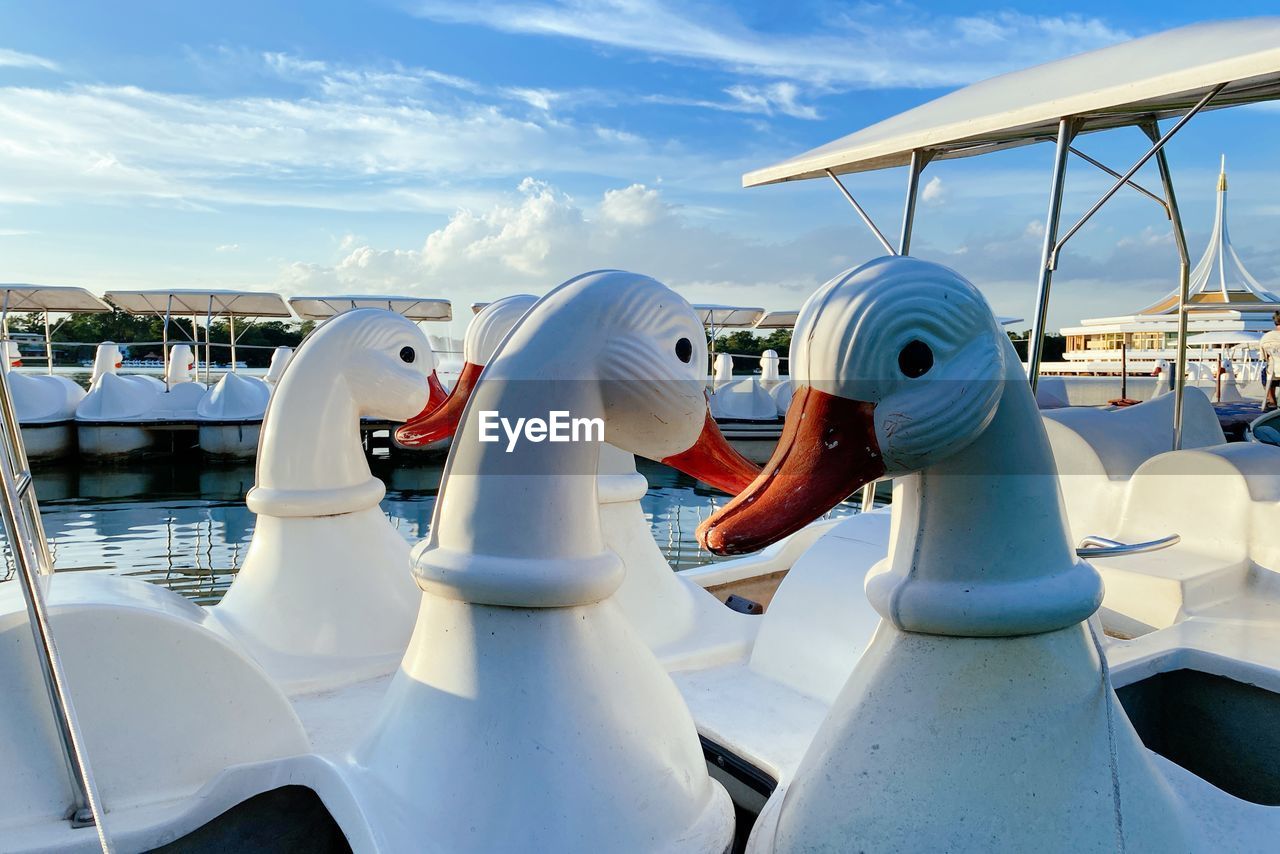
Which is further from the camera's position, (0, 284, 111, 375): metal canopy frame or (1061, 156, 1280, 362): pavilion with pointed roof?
(0, 284, 111, 375): metal canopy frame

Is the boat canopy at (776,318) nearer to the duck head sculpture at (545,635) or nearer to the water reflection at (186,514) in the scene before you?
the water reflection at (186,514)

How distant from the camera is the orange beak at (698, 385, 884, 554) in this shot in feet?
3.90

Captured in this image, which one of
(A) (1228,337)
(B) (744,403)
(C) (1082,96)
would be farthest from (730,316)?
(C) (1082,96)

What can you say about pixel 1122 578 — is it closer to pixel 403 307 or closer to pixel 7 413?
pixel 7 413

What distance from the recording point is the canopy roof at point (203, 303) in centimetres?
1672

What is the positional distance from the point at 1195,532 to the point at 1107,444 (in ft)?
1.99

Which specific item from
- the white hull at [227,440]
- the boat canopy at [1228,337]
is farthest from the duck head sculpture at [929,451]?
the boat canopy at [1228,337]

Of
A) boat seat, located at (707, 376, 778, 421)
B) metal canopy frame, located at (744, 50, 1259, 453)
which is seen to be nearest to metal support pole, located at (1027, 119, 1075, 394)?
metal canopy frame, located at (744, 50, 1259, 453)

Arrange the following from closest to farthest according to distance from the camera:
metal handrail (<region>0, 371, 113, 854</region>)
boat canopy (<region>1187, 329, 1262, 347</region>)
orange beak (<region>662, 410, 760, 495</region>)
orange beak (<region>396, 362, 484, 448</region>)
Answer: metal handrail (<region>0, 371, 113, 854</region>) → orange beak (<region>662, 410, 760, 495</region>) → orange beak (<region>396, 362, 484, 448</region>) → boat canopy (<region>1187, 329, 1262, 347</region>)

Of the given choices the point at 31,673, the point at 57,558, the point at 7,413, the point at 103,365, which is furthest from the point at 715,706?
the point at 103,365

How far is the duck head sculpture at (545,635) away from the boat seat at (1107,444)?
244 centimetres

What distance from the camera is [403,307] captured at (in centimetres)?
1753

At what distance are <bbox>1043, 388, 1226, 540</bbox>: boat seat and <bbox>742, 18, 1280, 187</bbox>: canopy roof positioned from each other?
125cm

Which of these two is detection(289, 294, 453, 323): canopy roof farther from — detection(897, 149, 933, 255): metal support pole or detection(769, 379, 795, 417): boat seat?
detection(897, 149, 933, 255): metal support pole
